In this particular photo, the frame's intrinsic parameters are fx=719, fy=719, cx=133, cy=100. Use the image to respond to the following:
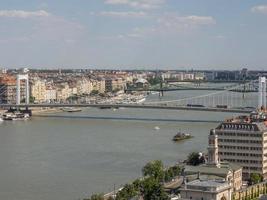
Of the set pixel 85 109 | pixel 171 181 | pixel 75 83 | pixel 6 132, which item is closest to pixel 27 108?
pixel 85 109

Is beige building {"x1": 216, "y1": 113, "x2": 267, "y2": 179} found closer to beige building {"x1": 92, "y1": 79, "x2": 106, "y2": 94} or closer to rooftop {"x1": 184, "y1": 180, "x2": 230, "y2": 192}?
rooftop {"x1": 184, "y1": 180, "x2": 230, "y2": 192}

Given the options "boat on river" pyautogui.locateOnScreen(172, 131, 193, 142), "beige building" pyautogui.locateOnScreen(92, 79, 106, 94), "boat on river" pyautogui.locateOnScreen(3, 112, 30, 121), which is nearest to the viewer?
"boat on river" pyautogui.locateOnScreen(172, 131, 193, 142)

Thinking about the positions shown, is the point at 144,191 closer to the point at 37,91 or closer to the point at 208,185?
the point at 208,185

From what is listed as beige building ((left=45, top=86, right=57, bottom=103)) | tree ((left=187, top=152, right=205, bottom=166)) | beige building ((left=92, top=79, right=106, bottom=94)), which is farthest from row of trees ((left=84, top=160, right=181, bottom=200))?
beige building ((left=92, top=79, right=106, bottom=94))

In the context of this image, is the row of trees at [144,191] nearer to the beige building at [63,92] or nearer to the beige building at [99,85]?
the beige building at [63,92]

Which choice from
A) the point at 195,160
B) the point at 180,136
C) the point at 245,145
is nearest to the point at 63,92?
the point at 180,136

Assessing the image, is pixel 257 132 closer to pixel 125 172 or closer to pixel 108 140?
pixel 125 172

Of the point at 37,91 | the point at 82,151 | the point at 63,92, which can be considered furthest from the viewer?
the point at 63,92
